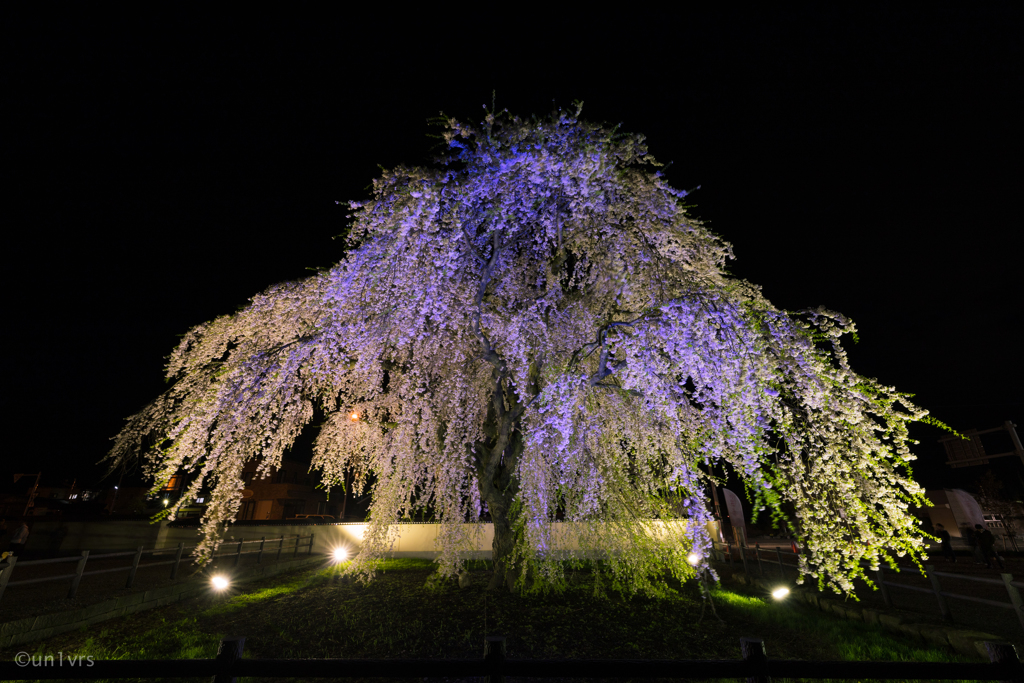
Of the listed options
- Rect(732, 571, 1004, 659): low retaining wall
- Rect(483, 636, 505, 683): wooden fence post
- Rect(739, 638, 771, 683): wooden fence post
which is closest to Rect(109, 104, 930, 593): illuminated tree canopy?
Rect(732, 571, 1004, 659): low retaining wall

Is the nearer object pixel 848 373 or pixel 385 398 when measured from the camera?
pixel 848 373

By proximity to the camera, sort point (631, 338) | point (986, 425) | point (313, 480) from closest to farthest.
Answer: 1. point (631, 338)
2. point (986, 425)
3. point (313, 480)

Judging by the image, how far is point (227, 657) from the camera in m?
2.71

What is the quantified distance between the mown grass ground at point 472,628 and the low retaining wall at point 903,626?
19cm

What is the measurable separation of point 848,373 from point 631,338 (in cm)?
238

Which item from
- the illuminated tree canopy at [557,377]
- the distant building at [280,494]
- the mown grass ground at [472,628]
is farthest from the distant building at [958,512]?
the distant building at [280,494]

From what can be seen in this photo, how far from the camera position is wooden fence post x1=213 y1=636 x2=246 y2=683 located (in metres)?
2.68

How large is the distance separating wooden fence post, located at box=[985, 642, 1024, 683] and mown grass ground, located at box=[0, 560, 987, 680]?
12.1ft

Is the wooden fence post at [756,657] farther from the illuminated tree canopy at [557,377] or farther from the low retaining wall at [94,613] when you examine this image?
the low retaining wall at [94,613]

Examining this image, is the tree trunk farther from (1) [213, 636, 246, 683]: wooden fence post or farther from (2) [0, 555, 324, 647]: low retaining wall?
(2) [0, 555, 324, 647]: low retaining wall

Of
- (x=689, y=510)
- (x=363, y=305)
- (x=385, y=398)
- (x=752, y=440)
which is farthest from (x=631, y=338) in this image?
(x=385, y=398)

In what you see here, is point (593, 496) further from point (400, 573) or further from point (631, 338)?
point (400, 573)

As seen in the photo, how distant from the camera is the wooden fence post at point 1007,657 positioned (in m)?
2.56

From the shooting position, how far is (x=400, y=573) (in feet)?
39.3
